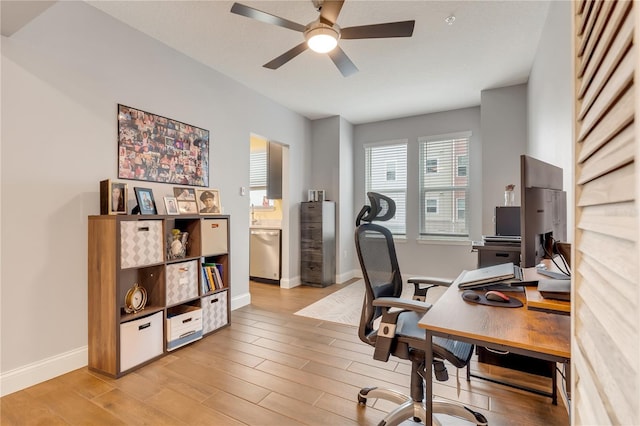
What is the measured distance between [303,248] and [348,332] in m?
2.11

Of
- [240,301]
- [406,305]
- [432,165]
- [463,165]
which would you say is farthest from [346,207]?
[406,305]

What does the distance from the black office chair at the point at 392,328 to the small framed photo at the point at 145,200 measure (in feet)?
5.95

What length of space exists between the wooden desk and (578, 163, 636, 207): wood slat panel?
0.55 m

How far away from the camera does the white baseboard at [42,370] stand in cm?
192

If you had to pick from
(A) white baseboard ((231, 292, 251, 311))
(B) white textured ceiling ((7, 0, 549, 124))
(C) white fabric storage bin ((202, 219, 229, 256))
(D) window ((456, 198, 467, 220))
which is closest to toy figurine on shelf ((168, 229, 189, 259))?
(C) white fabric storage bin ((202, 219, 229, 256))

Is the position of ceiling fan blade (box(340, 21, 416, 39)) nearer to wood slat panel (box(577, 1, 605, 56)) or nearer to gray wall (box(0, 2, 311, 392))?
wood slat panel (box(577, 1, 605, 56))

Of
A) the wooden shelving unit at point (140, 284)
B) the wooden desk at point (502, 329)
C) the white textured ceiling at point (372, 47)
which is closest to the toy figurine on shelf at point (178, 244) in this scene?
the wooden shelving unit at point (140, 284)

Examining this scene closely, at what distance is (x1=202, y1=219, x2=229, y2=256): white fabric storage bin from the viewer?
2.89 meters

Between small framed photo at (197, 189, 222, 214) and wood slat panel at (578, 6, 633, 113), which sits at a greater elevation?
wood slat panel at (578, 6, 633, 113)

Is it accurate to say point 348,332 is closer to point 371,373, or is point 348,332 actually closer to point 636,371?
point 371,373

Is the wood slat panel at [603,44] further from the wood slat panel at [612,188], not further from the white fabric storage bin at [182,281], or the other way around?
the white fabric storage bin at [182,281]

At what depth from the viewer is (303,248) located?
4902 millimetres

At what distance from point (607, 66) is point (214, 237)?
9.71 feet

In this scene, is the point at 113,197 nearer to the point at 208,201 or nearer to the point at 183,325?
the point at 208,201
